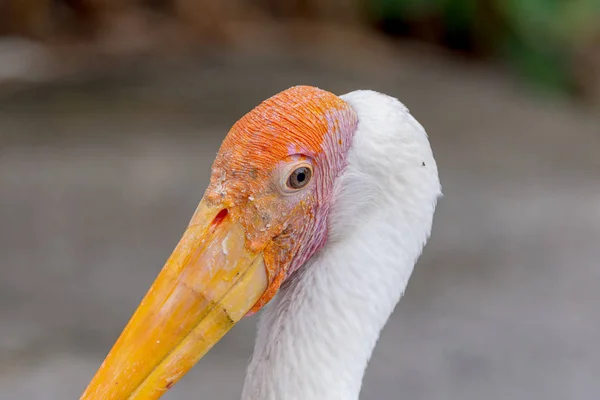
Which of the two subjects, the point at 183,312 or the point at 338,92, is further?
the point at 338,92

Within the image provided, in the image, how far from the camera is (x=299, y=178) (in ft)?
7.56

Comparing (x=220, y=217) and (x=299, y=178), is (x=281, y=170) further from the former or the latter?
(x=220, y=217)

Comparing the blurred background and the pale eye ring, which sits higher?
the blurred background

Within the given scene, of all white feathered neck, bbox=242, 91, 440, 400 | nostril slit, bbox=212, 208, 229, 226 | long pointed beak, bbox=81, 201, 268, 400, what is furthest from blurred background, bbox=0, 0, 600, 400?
nostril slit, bbox=212, 208, 229, 226

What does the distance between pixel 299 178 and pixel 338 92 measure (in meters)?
7.63

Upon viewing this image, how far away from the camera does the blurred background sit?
18.5 ft

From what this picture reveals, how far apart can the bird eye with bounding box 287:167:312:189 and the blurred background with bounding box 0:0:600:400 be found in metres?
3.28

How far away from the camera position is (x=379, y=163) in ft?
7.78

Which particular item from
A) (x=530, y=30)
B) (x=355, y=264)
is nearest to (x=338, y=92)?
(x=530, y=30)

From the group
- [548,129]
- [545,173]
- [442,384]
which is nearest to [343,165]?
[442,384]

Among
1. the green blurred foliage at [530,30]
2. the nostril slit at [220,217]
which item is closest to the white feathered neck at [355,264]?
the nostril slit at [220,217]

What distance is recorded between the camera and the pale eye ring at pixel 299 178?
2.29 meters

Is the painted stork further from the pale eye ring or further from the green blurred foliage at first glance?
the green blurred foliage

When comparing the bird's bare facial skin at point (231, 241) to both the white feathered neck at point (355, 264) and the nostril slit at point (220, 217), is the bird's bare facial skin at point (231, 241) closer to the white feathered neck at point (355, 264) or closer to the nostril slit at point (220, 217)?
the nostril slit at point (220, 217)
